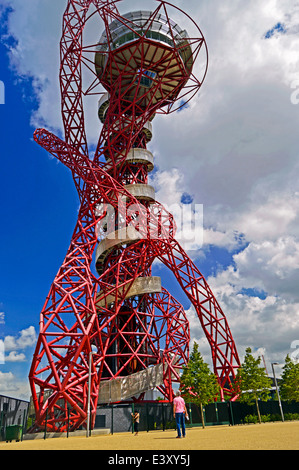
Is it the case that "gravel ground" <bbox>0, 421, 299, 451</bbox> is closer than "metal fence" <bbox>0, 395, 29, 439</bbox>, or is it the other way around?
"gravel ground" <bbox>0, 421, 299, 451</bbox>

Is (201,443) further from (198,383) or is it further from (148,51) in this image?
(148,51)

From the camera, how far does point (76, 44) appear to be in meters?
37.7

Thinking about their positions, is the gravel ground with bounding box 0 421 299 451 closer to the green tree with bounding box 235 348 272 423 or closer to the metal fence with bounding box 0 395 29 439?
the metal fence with bounding box 0 395 29 439

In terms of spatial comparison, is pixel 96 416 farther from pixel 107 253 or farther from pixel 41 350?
pixel 107 253

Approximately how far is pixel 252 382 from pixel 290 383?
311 inches

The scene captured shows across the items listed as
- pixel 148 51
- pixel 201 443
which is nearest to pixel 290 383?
pixel 201 443

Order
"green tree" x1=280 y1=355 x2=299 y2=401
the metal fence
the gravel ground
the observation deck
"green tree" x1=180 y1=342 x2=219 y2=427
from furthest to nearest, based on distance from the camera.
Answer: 1. the observation deck
2. "green tree" x1=280 y1=355 x2=299 y2=401
3. "green tree" x1=180 y1=342 x2=219 y2=427
4. the metal fence
5. the gravel ground

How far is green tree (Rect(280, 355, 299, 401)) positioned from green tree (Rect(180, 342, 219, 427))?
8.85m

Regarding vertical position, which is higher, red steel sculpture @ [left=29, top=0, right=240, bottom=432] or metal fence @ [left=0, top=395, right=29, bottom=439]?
red steel sculpture @ [left=29, top=0, right=240, bottom=432]

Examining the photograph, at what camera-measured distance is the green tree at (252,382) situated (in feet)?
94.9

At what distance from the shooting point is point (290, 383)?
116 feet

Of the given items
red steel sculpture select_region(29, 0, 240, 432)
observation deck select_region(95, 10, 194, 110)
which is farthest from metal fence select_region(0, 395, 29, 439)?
observation deck select_region(95, 10, 194, 110)

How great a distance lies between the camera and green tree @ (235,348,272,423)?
28.9 m
